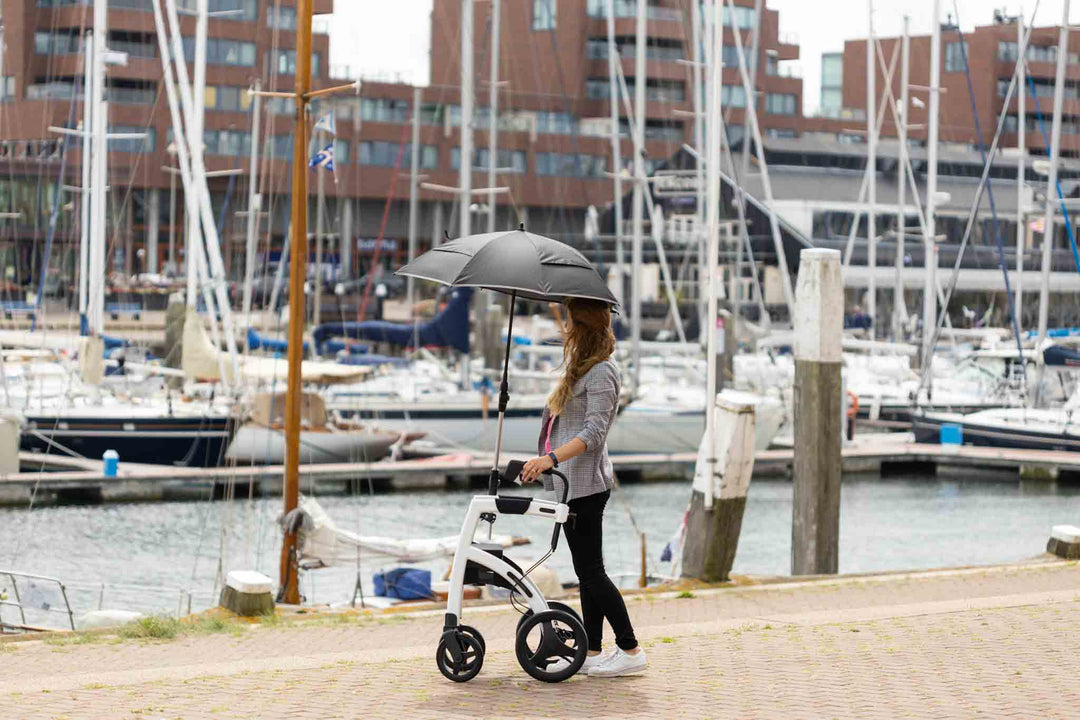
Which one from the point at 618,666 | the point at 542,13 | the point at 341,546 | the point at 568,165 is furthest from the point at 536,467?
the point at 542,13

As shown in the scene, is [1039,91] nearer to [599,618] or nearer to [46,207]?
[46,207]

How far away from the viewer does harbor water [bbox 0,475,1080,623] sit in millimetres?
20125

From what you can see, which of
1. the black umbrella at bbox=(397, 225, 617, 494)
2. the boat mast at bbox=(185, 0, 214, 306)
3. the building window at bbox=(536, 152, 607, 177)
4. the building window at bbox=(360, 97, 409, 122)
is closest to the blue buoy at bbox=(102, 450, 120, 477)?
the boat mast at bbox=(185, 0, 214, 306)

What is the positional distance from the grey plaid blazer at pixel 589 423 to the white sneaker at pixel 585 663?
0.81m

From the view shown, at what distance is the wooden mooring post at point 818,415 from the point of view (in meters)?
13.5

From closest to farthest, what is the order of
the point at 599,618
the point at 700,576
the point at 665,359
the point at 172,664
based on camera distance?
the point at 599,618, the point at 172,664, the point at 700,576, the point at 665,359

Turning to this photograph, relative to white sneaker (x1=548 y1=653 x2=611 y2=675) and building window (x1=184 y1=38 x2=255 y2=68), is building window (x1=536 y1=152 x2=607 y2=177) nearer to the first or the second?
building window (x1=184 y1=38 x2=255 y2=68)

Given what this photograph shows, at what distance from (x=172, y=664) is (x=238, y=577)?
7.33ft

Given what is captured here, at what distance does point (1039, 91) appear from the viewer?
8969 centimetres

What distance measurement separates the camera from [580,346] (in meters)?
7.55

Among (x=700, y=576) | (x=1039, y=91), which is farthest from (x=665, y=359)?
(x=1039, y=91)

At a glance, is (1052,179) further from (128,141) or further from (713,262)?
(128,141)

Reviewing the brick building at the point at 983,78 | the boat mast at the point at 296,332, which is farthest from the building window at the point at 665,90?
the boat mast at the point at 296,332

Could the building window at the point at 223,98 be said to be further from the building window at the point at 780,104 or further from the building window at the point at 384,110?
the building window at the point at 780,104
